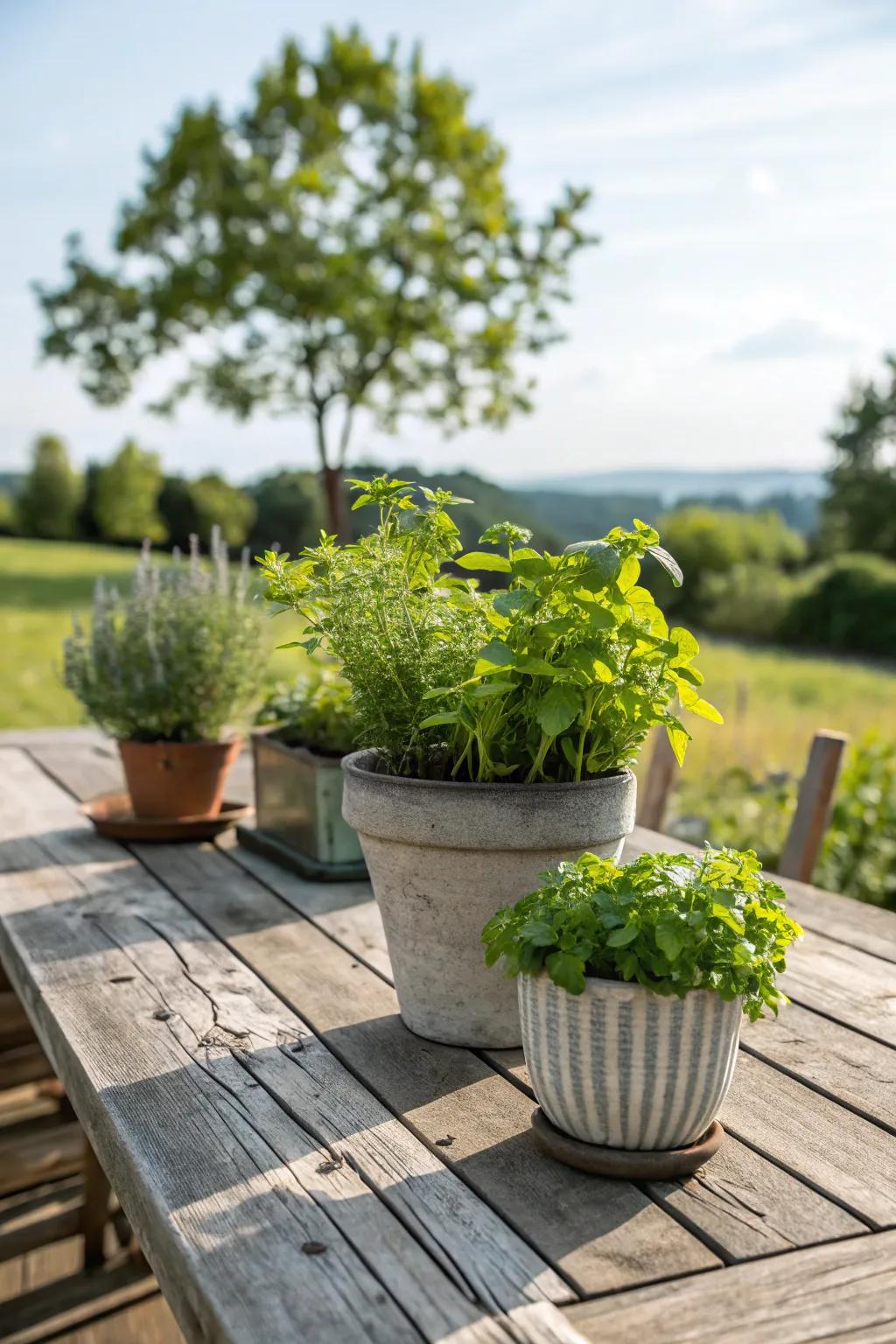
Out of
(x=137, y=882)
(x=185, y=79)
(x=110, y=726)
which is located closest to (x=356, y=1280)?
(x=137, y=882)

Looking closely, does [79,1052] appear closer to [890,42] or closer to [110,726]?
[110,726]

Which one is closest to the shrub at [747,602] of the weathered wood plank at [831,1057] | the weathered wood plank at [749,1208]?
the weathered wood plank at [831,1057]

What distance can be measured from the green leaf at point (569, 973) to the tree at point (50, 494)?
81.3 feet

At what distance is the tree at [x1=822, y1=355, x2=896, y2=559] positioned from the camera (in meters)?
26.8

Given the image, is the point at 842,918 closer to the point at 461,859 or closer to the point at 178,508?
the point at 461,859

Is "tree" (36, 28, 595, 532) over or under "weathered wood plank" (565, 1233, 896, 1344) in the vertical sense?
over

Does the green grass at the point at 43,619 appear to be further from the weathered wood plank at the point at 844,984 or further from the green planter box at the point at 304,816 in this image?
the weathered wood plank at the point at 844,984

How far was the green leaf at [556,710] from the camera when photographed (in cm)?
131

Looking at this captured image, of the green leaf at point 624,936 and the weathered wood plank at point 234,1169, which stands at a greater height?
the green leaf at point 624,936

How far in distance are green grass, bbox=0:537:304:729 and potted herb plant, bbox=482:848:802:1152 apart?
62.4 inches

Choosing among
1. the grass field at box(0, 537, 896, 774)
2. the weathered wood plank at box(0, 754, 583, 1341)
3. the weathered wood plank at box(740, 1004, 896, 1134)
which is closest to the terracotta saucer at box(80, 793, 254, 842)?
the weathered wood plank at box(0, 754, 583, 1341)

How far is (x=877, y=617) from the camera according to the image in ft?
54.0

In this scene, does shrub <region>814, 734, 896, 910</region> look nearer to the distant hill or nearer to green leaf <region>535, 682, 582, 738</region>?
the distant hill

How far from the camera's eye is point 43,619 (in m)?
12.7
